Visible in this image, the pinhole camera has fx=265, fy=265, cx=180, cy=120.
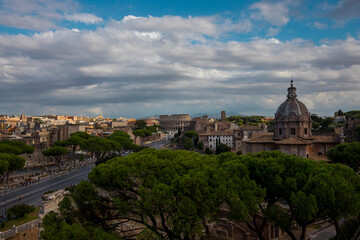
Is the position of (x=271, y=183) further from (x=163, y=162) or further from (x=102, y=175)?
(x=102, y=175)

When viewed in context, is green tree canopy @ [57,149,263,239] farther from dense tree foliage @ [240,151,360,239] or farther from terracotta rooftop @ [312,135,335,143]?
terracotta rooftop @ [312,135,335,143]

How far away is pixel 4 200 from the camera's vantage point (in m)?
30.0

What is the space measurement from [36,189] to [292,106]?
118 ft

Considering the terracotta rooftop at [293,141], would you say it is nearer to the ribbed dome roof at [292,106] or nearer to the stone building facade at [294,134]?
the stone building facade at [294,134]

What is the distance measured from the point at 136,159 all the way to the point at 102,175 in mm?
2490

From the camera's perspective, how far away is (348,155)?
95.9ft

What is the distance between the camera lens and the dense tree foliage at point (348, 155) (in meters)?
28.9

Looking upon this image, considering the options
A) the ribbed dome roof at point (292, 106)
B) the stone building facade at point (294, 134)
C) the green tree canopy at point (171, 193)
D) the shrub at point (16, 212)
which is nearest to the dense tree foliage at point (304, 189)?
the green tree canopy at point (171, 193)

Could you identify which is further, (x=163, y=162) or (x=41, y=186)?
(x=41, y=186)

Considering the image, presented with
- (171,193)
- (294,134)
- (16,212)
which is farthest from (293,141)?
(16,212)

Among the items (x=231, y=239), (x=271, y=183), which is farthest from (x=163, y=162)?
(x=231, y=239)

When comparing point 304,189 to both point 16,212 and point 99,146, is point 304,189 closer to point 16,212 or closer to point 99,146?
point 16,212

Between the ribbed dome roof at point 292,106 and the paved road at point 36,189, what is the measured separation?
3113 cm

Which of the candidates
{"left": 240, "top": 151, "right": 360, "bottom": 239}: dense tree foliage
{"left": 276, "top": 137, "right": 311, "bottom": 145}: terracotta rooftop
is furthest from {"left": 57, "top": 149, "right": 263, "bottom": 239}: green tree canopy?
{"left": 276, "top": 137, "right": 311, "bottom": 145}: terracotta rooftop
